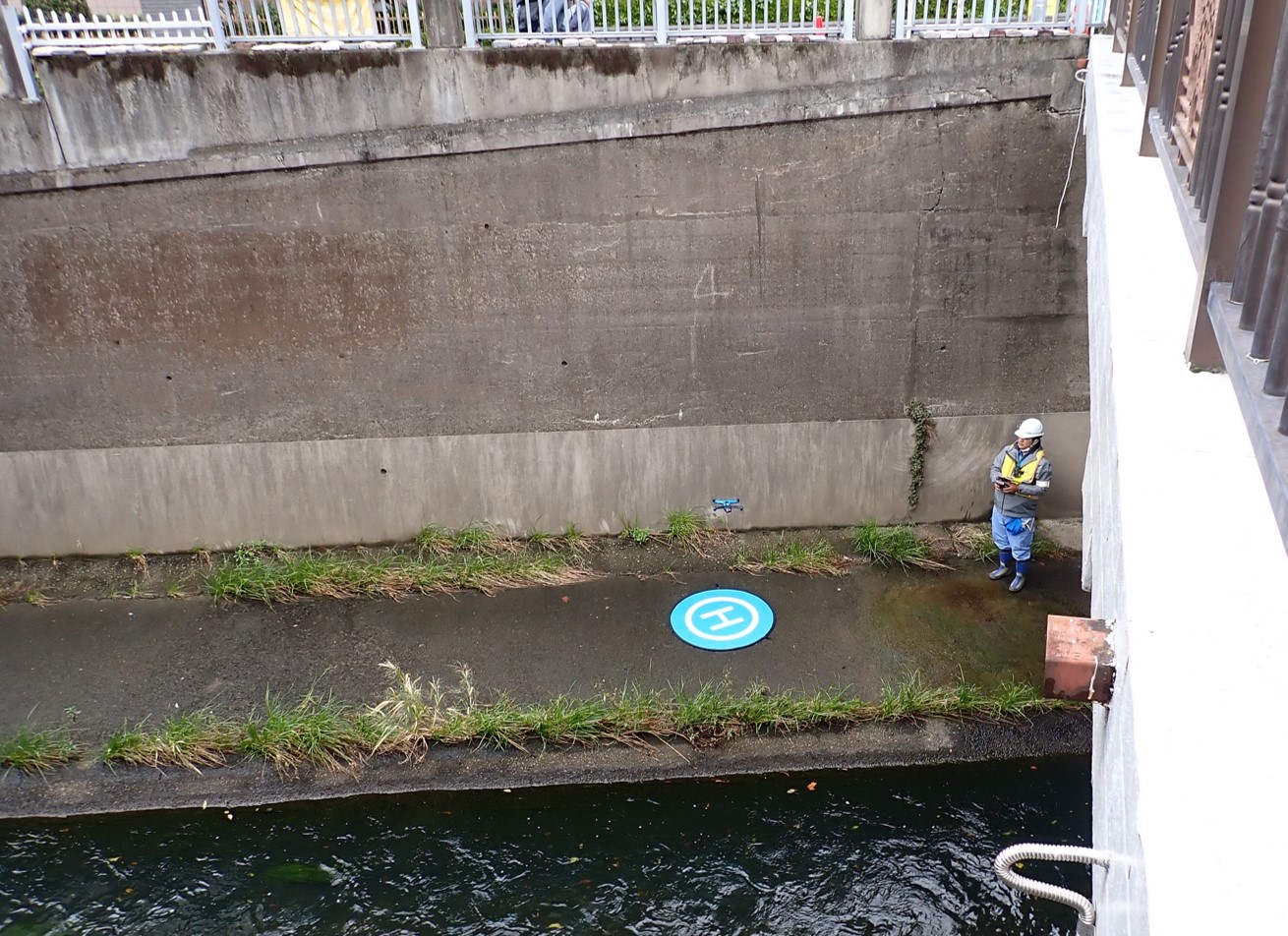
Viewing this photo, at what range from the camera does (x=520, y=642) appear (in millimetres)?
7223

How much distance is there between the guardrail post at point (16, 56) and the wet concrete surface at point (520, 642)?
14.0 feet

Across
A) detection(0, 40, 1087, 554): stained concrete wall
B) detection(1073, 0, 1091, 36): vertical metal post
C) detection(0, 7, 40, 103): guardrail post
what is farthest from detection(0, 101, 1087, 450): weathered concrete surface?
detection(0, 7, 40, 103): guardrail post

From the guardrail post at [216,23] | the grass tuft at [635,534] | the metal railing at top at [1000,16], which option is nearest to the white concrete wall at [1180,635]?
the metal railing at top at [1000,16]

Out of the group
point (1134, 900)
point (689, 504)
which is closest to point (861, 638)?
point (689, 504)

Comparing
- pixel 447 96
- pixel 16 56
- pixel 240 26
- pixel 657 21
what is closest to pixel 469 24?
pixel 447 96

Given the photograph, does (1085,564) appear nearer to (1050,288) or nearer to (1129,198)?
(1129,198)

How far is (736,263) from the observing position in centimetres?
772

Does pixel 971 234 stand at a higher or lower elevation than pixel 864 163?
lower

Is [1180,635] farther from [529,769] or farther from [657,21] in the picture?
[657,21]

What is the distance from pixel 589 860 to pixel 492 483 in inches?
150

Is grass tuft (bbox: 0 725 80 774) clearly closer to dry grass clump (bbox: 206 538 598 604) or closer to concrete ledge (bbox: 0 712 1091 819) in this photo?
concrete ledge (bbox: 0 712 1091 819)

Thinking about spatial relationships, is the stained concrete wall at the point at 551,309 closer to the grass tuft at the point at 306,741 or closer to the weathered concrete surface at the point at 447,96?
the weathered concrete surface at the point at 447,96

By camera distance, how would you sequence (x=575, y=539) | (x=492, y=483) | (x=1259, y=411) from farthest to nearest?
(x=575, y=539)
(x=492, y=483)
(x=1259, y=411)

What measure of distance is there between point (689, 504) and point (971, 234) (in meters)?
3.43
